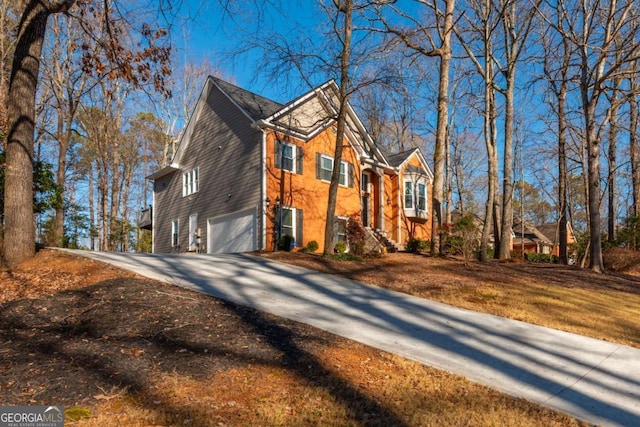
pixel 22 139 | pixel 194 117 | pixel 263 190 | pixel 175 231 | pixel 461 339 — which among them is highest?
pixel 194 117

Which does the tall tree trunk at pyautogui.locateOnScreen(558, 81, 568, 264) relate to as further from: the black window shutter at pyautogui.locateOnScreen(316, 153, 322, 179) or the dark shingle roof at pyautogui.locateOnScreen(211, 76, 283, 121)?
the dark shingle roof at pyautogui.locateOnScreen(211, 76, 283, 121)

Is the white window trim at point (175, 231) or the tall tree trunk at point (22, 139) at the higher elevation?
the tall tree trunk at point (22, 139)

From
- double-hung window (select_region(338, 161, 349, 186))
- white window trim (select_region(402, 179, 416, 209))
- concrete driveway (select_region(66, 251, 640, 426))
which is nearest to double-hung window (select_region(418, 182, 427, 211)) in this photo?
white window trim (select_region(402, 179, 416, 209))

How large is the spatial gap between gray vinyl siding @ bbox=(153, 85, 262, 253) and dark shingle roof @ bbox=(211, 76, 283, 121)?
31cm

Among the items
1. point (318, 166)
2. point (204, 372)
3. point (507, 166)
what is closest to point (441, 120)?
point (507, 166)

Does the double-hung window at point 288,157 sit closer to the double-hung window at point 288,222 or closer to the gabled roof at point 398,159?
the double-hung window at point 288,222

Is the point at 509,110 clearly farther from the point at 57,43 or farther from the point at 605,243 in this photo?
the point at 57,43

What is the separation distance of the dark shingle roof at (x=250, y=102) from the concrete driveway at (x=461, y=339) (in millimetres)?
9009

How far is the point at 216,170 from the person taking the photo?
1812 centimetres

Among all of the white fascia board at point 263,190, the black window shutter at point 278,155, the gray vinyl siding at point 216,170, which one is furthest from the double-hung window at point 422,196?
the gray vinyl siding at point 216,170

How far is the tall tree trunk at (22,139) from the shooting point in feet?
27.7

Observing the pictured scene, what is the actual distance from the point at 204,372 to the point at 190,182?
16.8 m

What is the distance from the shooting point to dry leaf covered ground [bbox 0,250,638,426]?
134 inches

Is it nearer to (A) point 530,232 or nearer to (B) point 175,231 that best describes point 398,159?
(B) point 175,231
